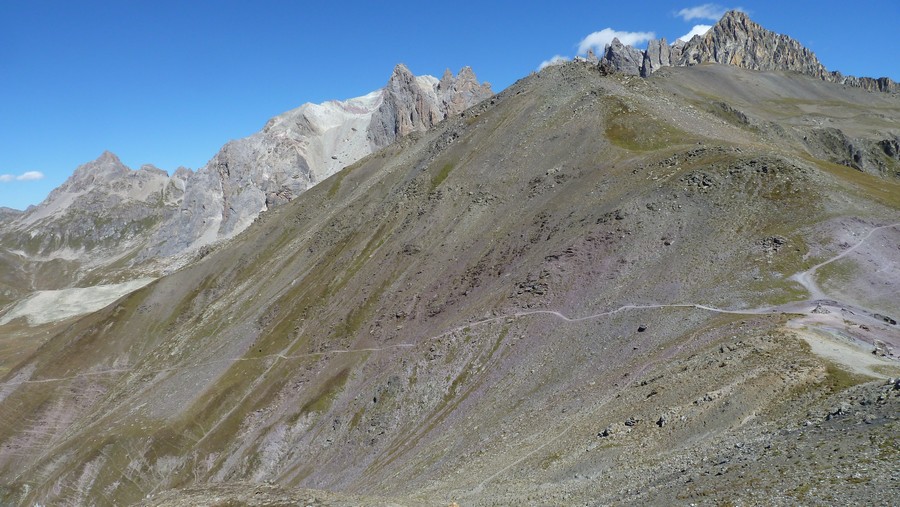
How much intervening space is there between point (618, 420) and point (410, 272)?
5797 cm

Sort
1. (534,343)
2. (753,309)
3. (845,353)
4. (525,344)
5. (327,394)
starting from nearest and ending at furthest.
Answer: (845,353)
(753,309)
(534,343)
(525,344)
(327,394)

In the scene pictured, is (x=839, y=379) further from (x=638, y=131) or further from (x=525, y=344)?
(x=638, y=131)

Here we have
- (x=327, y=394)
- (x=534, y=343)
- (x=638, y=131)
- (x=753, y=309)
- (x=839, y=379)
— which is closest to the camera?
(x=839, y=379)

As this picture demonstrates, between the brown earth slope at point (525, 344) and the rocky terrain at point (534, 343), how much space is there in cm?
31

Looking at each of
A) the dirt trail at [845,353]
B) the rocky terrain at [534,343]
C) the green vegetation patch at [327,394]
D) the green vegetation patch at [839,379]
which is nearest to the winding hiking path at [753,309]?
the rocky terrain at [534,343]

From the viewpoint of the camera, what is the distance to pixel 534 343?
61906 mm

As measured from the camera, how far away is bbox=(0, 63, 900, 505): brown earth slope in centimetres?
3181

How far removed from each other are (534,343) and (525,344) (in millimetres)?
1230

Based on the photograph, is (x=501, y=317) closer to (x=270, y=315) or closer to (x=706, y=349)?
(x=706, y=349)

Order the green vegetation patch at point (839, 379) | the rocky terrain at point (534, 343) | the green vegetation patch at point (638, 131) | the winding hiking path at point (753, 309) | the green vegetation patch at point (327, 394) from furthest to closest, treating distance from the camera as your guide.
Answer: the green vegetation patch at point (638, 131), the green vegetation patch at point (327, 394), the winding hiking path at point (753, 309), the rocky terrain at point (534, 343), the green vegetation patch at point (839, 379)

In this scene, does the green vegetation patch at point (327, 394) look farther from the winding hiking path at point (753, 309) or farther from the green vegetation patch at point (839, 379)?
the green vegetation patch at point (839, 379)

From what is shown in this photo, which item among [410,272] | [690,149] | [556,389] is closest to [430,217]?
[410,272]

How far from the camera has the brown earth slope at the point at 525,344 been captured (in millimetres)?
31812

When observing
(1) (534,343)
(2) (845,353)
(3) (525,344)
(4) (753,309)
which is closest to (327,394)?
(3) (525,344)
